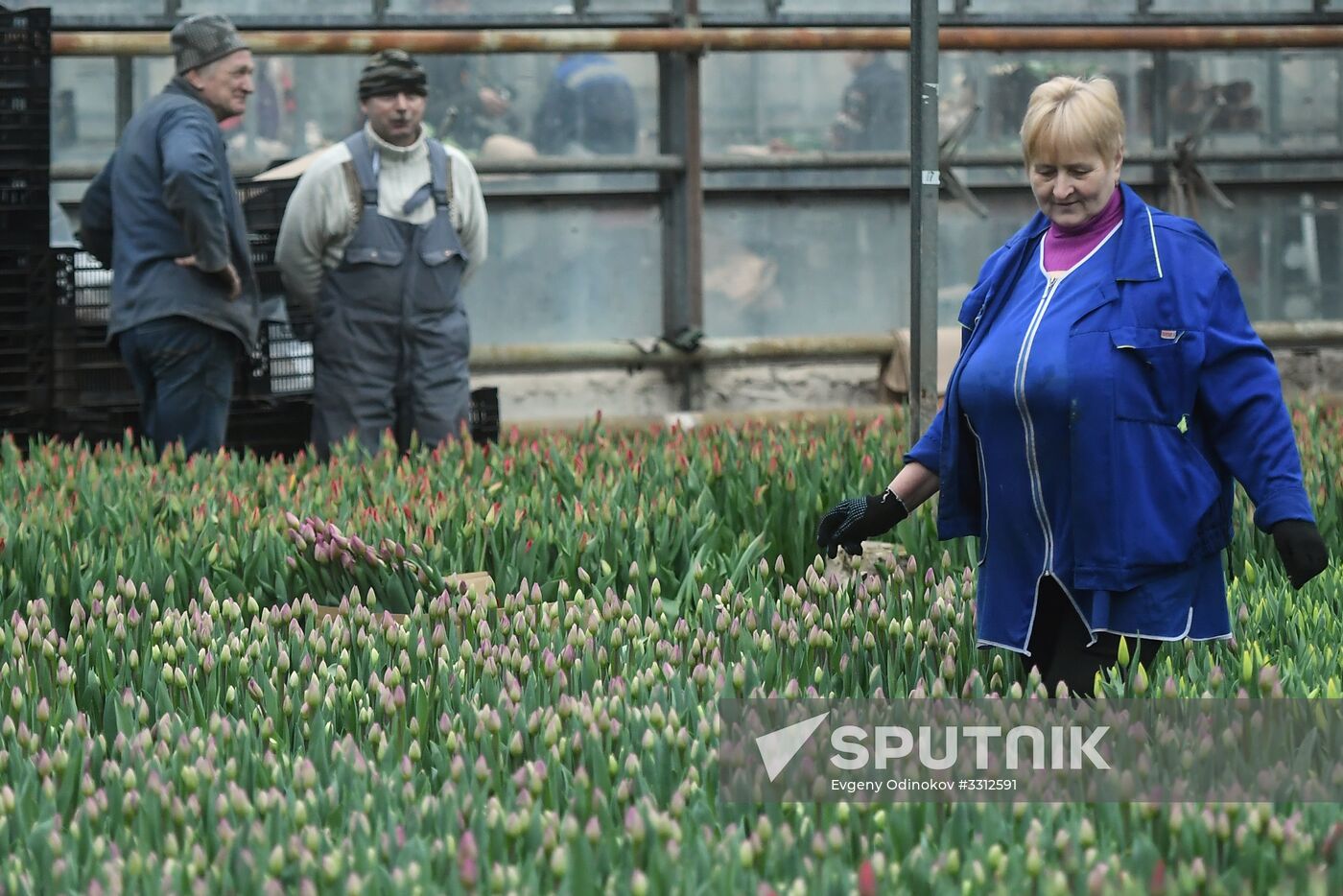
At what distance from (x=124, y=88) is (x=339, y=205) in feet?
12.0

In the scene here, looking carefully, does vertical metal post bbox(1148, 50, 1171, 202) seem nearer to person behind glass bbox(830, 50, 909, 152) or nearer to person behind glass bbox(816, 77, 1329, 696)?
person behind glass bbox(830, 50, 909, 152)

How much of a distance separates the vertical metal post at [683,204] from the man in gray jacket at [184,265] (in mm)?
3960

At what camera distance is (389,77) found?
7660 mm

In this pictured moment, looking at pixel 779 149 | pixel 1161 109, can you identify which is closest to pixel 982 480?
pixel 779 149

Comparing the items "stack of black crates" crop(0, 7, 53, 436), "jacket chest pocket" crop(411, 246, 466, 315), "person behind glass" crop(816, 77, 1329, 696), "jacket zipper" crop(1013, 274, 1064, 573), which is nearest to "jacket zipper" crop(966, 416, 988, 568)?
"person behind glass" crop(816, 77, 1329, 696)

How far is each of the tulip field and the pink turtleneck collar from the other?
2.58 ft

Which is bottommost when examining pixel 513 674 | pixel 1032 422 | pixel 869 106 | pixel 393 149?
pixel 513 674

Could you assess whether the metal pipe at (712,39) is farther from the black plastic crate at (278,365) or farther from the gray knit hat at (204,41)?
the gray knit hat at (204,41)

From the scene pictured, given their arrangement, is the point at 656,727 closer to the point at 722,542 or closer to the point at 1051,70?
the point at 722,542

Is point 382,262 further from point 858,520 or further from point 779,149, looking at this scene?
point 779,149

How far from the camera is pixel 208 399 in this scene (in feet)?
24.9

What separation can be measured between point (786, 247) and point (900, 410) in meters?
4.10

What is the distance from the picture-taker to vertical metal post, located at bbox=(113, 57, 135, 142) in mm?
10797

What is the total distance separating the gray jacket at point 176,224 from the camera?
733 centimetres
